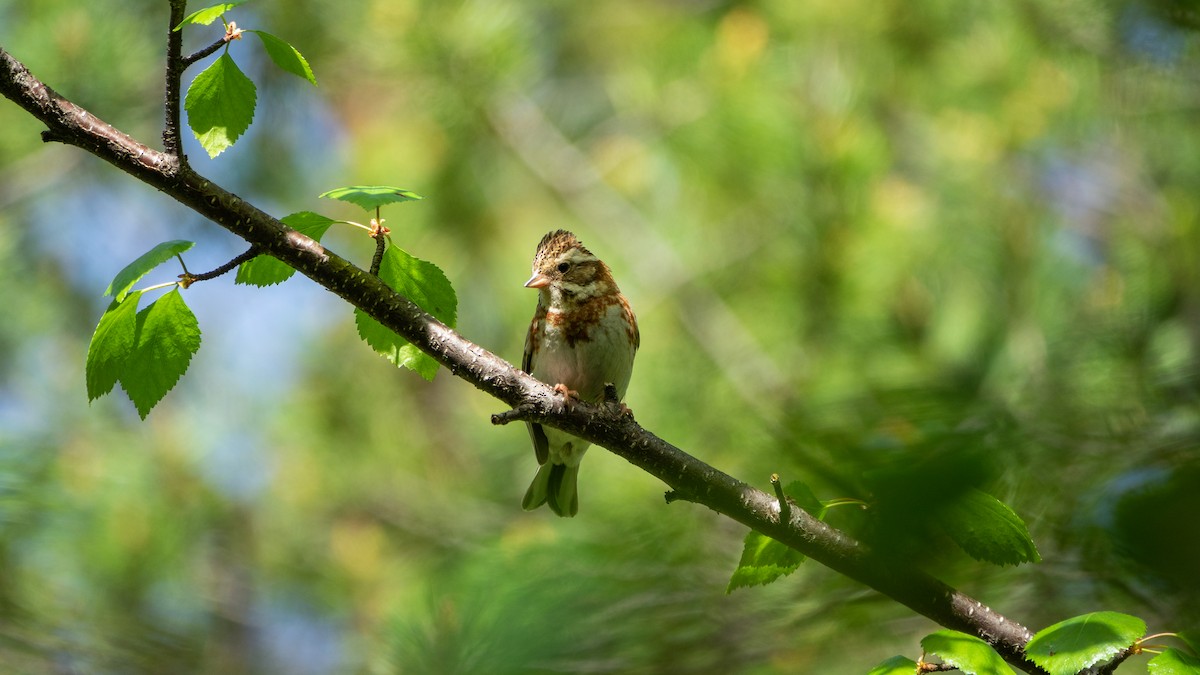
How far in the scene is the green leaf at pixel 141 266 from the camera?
5.57ft

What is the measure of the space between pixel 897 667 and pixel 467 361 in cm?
86

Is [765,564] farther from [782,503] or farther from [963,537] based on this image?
[963,537]

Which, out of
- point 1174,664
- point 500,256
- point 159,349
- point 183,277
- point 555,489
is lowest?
point 1174,664

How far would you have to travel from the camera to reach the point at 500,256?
740 centimetres

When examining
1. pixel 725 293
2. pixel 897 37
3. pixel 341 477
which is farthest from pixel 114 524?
pixel 897 37

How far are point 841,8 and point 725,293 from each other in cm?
165

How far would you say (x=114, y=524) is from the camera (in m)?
5.86

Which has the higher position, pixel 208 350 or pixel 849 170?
pixel 208 350

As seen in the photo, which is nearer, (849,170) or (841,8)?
(849,170)

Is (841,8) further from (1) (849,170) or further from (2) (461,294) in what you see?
(2) (461,294)

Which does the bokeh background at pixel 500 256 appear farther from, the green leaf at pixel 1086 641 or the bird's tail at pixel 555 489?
the green leaf at pixel 1086 641

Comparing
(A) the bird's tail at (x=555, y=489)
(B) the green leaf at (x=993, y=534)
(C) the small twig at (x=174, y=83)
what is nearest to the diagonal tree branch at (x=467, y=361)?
(C) the small twig at (x=174, y=83)

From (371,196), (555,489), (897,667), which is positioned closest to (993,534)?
(897,667)

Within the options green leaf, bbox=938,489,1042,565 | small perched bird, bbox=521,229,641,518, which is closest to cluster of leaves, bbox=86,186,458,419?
green leaf, bbox=938,489,1042,565
